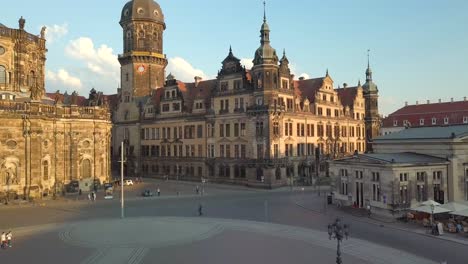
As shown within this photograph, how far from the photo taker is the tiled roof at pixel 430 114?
325 ft

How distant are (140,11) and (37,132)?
143ft

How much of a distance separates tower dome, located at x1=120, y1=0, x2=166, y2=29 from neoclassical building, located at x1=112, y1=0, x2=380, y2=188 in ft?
0.69

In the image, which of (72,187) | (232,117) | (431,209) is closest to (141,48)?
(232,117)

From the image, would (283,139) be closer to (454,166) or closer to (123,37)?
(454,166)

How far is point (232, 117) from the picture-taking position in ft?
226

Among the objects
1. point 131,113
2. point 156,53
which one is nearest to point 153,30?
point 156,53

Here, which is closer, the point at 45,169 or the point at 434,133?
the point at 434,133

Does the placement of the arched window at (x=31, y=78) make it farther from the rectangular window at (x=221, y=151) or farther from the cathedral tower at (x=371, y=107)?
the cathedral tower at (x=371, y=107)

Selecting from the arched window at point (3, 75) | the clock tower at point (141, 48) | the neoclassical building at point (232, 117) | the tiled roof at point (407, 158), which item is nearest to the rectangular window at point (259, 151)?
the neoclassical building at point (232, 117)

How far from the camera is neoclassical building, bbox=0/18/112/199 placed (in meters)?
51.7

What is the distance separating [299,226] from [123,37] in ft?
230

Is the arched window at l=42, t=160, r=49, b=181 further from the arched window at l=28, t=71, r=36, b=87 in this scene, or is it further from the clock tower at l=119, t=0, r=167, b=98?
the clock tower at l=119, t=0, r=167, b=98

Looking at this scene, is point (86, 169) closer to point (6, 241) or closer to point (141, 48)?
point (6, 241)

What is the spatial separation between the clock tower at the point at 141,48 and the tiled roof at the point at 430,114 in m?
65.4
